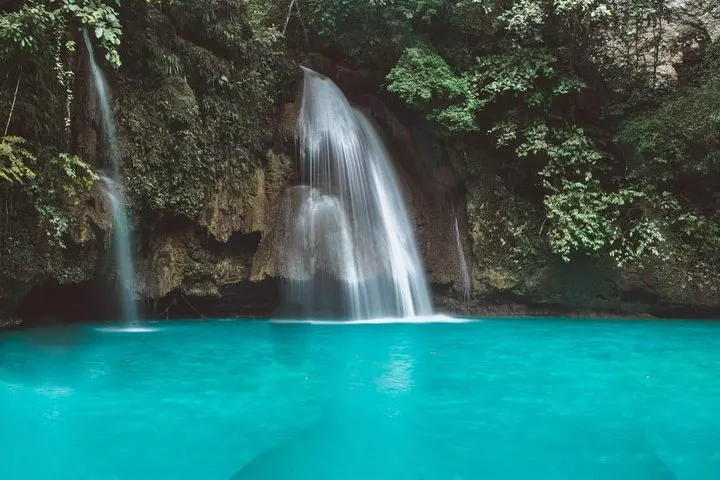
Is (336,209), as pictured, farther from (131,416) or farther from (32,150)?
(131,416)

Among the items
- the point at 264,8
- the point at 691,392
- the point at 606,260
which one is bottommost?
the point at 691,392

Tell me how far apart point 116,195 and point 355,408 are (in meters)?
6.40

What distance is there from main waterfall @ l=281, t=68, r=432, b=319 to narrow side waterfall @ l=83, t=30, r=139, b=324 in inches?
108

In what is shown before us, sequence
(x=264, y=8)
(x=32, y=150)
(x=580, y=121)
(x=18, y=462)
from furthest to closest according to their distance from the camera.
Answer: (x=264, y=8) < (x=580, y=121) < (x=32, y=150) < (x=18, y=462)

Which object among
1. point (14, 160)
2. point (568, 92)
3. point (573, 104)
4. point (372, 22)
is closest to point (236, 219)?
point (14, 160)

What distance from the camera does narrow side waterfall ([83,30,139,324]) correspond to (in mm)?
9312

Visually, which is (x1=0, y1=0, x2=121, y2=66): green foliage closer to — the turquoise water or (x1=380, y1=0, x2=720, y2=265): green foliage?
the turquoise water

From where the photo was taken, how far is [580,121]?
12406 mm

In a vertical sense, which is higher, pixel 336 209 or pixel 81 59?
pixel 81 59

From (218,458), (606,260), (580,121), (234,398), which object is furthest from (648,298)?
(218,458)

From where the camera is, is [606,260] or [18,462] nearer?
[18,462]

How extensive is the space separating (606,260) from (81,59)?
10.1 m

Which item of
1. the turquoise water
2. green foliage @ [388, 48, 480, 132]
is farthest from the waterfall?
the turquoise water

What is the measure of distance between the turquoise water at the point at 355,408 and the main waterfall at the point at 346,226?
237 centimetres
